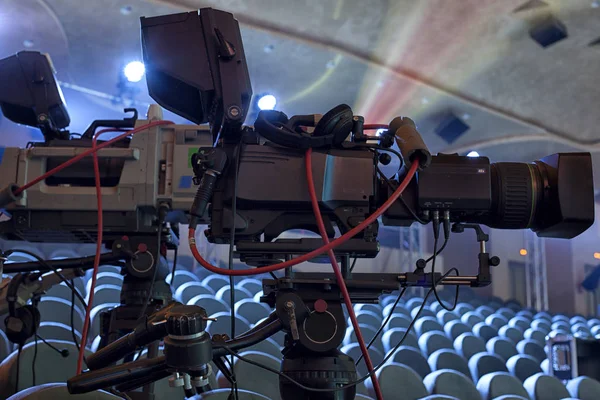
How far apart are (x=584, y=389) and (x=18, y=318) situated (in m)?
2.34

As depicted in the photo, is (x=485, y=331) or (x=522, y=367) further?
(x=485, y=331)

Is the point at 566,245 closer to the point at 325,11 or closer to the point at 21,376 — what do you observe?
the point at 325,11

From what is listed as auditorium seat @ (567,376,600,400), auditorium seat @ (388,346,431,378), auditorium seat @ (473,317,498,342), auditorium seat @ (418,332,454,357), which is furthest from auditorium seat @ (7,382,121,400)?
auditorium seat @ (473,317,498,342)

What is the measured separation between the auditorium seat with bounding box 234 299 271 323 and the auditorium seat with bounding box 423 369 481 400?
1.08m

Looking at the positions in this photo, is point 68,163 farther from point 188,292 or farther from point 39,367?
point 188,292

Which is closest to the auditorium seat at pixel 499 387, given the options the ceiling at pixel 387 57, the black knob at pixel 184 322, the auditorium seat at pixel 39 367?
the ceiling at pixel 387 57

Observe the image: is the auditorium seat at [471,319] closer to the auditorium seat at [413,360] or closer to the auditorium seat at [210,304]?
the auditorium seat at [413,360]

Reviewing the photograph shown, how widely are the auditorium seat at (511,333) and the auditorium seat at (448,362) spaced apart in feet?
4.31

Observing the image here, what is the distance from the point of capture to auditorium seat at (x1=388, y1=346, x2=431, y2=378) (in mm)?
2512

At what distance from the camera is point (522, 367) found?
2.77 meters

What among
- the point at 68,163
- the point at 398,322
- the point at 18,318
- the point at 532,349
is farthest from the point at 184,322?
the point at 532,349

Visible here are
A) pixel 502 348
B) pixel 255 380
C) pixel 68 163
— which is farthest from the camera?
pixel 502 348

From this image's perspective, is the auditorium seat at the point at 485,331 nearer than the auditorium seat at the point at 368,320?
No

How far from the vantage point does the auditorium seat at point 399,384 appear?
1.95 m
